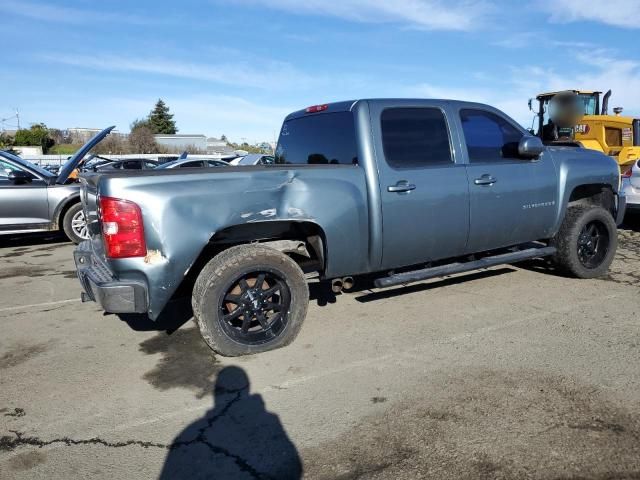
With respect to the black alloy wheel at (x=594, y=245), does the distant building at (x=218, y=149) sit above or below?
above

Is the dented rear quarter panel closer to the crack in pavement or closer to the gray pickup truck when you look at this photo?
the gray pickup truck

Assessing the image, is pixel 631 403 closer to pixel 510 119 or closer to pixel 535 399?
pixel 535 399

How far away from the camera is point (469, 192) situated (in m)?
4.81

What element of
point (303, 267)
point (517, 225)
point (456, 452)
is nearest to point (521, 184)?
point (517, 225)

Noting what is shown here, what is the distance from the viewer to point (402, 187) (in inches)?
174

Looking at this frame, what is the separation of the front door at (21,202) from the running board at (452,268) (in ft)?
23.1

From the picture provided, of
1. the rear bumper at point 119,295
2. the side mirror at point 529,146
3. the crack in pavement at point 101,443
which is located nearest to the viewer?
the crack in pavement at point 101,443

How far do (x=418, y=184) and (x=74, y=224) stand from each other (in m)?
7.10

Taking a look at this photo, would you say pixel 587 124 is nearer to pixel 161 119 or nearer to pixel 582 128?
pixel 582 128

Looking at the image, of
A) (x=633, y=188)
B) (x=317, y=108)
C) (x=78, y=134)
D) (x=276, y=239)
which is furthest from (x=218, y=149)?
(x=276, y=239)

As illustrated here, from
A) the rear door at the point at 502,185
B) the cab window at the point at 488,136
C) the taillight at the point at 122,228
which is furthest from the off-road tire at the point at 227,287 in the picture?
the cab window at the point at 488,136

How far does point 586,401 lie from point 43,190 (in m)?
8.90

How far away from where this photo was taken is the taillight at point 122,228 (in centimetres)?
349

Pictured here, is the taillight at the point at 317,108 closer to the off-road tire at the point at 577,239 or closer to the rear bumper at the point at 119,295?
the rear bumper at the point at 119,295
